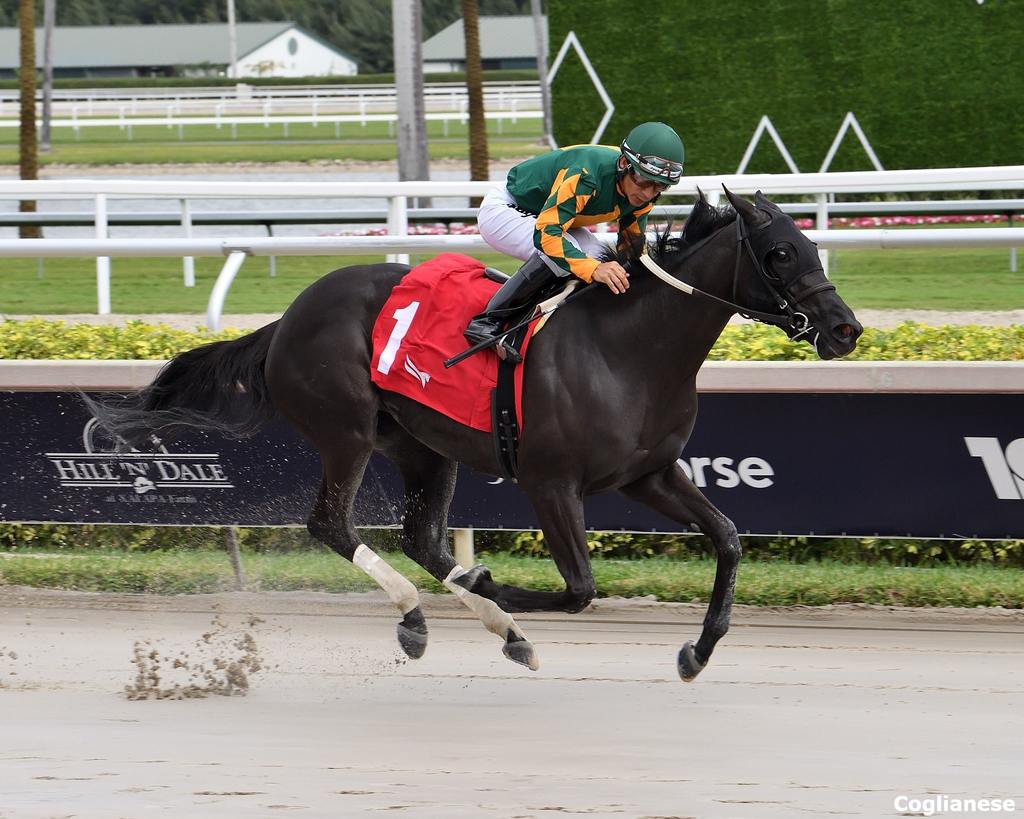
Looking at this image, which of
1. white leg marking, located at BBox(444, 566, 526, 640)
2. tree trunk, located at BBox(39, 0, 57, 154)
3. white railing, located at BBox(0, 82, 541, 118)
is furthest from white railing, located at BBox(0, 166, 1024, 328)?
white railing, located at BBox(0, 82, 541, 118)

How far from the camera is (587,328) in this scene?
419cm

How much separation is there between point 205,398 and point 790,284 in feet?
6.84

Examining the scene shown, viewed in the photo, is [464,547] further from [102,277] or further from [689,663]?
[102,277]

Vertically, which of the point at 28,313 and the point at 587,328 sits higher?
the point at 587,328

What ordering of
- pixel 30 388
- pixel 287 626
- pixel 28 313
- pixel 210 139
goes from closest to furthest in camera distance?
pixel 287 626 < pixel 30 388 < pixel 28 313 < pixel 210 139

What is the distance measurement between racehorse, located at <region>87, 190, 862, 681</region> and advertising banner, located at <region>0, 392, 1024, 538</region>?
861 mm

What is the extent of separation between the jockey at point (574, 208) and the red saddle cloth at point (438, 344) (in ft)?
0.31

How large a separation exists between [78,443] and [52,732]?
2016 mm

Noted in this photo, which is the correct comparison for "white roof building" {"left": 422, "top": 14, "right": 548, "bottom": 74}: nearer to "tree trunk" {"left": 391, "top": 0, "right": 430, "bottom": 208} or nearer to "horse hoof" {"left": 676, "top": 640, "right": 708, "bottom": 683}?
"tree trunk" {"left": 391, "top": 0, "right": 430, "bottom": 208}

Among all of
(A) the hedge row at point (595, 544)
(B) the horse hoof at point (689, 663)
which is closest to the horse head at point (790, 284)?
(B) the horse hoof at point (689, 663)

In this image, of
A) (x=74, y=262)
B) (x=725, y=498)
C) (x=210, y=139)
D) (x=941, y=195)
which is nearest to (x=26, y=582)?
(x=725, y=498)

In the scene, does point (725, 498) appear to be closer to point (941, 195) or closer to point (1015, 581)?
point (1015, 581)

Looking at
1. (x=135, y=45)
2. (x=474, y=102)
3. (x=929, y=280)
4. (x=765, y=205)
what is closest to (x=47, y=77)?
(x=474, y=102)

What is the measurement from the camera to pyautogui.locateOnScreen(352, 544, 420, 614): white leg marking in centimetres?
455
